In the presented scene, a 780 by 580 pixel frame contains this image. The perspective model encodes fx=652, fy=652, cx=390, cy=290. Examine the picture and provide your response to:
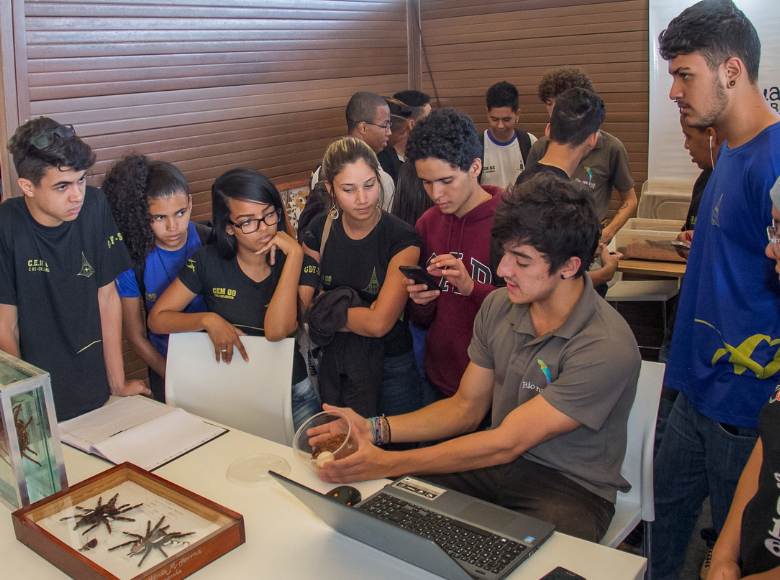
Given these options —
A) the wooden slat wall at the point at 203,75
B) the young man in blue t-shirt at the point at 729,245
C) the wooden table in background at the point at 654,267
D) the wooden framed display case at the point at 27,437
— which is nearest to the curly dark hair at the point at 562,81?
the wooden table in background at the point at 654,267

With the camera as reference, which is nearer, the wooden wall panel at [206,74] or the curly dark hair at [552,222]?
the curly dark hair at [552,222]

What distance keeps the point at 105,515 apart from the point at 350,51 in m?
4.27

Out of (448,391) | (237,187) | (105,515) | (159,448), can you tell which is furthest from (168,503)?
(237,187)

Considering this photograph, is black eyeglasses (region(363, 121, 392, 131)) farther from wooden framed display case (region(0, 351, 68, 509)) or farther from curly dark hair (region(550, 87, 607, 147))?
wooden framed display case (region(0, 351, 68, 509))

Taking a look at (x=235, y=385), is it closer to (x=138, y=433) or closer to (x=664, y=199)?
(x=138, y=433)

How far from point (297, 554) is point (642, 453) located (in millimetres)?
1107

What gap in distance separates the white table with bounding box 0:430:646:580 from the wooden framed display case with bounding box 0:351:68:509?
0.31 ft

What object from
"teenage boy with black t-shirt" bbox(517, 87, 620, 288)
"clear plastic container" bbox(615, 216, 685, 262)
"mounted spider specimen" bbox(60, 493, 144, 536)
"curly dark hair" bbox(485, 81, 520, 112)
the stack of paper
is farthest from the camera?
"curly dark hair" bbox(485, 81, 520, 112)

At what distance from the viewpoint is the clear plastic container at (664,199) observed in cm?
474

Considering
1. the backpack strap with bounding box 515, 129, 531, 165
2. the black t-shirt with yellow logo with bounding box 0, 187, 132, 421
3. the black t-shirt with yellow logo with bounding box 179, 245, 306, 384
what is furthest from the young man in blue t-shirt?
the backpack strap with bounding box 515, 129, 531, 165

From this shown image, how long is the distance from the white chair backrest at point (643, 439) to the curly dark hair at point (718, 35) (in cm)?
90

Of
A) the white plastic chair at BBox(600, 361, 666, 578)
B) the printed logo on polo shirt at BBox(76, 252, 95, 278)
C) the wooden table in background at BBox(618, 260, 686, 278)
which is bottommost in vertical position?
the white plastic chair at BBox(600, 361, 666, 578)

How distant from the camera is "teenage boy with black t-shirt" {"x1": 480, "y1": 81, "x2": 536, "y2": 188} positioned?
15.3 feet

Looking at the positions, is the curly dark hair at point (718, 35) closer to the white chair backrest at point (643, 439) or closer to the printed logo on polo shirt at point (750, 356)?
the printed logo on polo shirt at point (750, 356)
